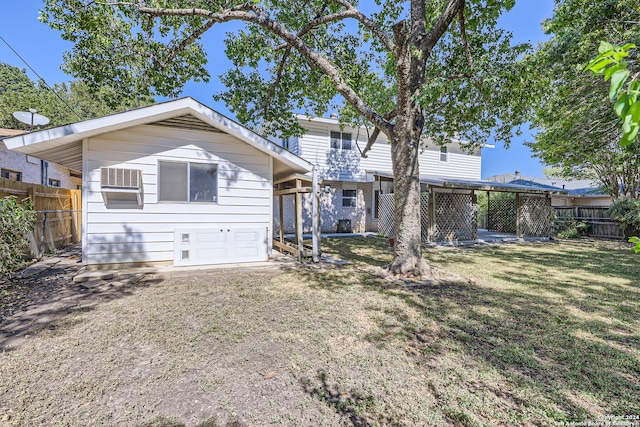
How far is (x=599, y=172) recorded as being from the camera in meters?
15.3

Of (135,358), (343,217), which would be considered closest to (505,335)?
(135,358)

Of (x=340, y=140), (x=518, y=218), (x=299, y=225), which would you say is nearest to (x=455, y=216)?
(x=518, y=218)

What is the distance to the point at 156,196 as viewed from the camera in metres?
6.09

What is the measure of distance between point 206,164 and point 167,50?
13.0 feet

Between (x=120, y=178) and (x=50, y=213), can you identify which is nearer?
(x=120, y=178)

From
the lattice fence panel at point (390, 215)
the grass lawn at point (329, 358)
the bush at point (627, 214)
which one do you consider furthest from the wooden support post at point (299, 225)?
the bush at point (627, 214)

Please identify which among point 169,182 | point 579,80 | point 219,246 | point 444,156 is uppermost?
point 579,80

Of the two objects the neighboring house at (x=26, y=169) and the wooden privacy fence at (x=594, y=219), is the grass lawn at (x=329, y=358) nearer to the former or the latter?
the neighboring house at (x=26, y=169)

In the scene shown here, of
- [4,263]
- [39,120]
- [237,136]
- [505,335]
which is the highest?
[39,120]

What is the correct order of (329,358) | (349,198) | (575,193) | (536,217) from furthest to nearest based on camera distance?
1. (575,193)
2. (349,198)
3. (536,217)
4. (329,358)

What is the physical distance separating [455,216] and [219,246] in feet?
33.8

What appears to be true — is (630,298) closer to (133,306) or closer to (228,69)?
(133,306)

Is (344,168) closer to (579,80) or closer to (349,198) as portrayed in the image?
(349,198)

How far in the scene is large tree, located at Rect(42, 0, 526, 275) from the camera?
5.76m
